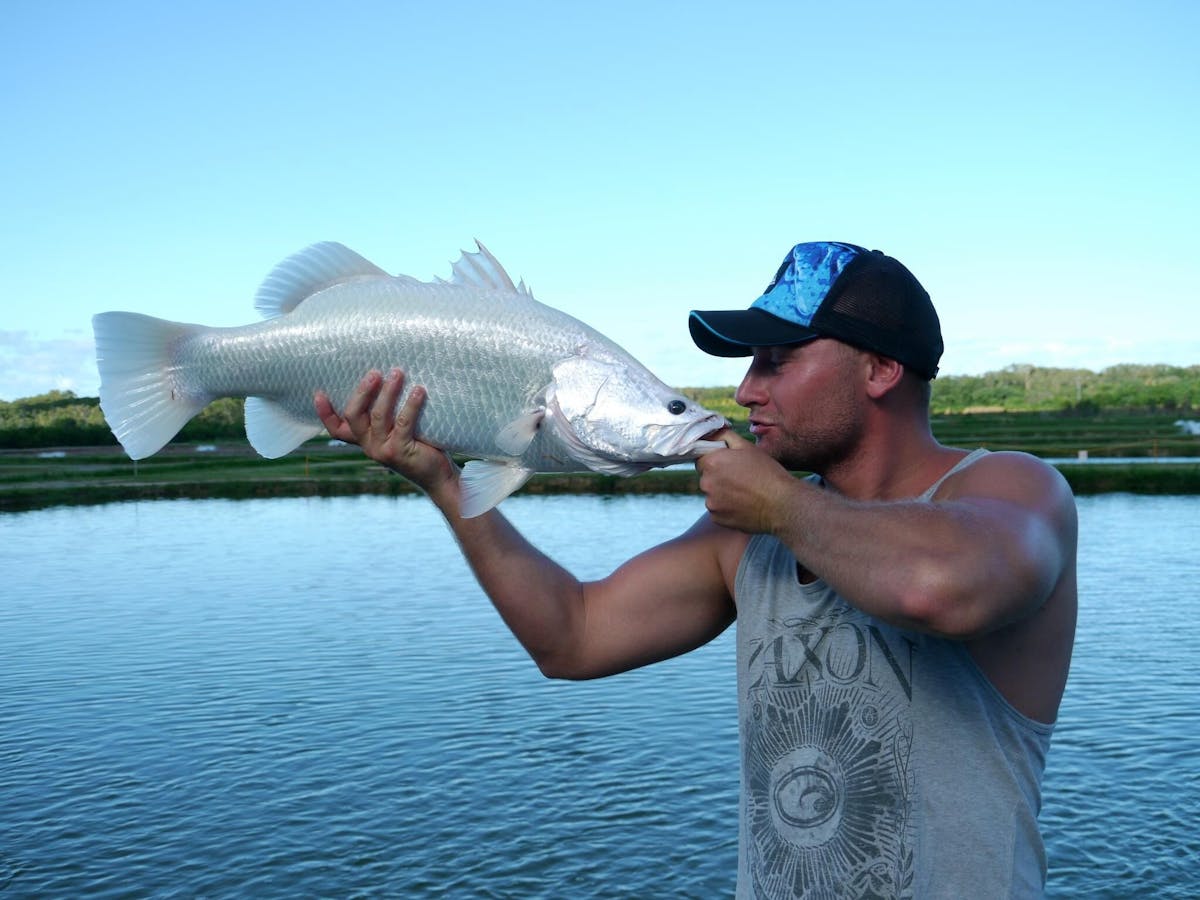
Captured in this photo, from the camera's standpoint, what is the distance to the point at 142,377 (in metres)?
3.16

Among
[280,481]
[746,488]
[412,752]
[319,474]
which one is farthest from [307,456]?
[746,488]

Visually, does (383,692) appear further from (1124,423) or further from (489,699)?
(1124,423)

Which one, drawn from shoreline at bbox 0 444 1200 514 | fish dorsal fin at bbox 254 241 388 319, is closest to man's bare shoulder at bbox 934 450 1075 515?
fish dorsal fin at bbox 254 241 388 319

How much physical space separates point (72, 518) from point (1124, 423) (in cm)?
6824

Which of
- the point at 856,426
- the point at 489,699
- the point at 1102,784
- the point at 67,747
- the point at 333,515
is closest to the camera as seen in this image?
the point at 856,426

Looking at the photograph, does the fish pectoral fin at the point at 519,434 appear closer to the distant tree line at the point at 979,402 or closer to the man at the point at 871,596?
the man at the point at 871,596

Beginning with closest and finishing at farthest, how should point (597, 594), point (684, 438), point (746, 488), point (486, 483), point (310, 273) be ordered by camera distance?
point (746, 488), point (684, 438), point (486, 483), point (310, 273), point (597, 594)

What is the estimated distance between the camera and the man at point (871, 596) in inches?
91.4

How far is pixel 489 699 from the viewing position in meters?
17.9

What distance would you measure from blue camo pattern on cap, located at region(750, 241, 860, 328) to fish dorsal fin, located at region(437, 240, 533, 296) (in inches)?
25.6

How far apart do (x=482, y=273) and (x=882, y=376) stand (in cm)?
106

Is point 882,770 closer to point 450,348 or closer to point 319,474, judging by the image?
point 450,348

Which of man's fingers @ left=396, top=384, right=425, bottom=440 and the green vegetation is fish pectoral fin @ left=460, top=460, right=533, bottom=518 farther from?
the green vegetation

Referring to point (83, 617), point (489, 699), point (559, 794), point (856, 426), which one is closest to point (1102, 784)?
point (559, 794)
